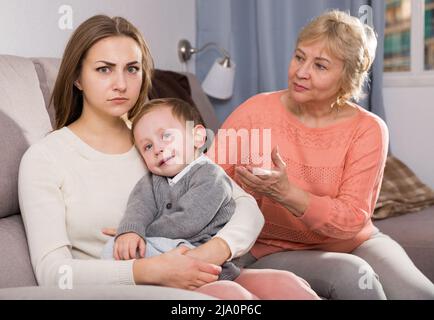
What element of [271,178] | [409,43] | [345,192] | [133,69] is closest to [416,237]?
[345,192]

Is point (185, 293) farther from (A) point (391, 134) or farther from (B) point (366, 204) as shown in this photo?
(A) point (391, 134)

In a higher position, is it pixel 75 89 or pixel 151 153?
pixel 75 89

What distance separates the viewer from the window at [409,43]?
2.89 m

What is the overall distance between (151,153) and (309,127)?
0.46 m

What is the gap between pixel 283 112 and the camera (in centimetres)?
157

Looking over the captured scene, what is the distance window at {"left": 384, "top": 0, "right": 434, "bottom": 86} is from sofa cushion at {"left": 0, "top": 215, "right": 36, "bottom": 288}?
205cm

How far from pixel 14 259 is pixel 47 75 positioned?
0.54 m

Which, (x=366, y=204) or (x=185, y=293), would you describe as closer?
(x=185, y=293)

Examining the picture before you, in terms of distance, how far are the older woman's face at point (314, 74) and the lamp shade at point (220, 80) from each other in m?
1.21

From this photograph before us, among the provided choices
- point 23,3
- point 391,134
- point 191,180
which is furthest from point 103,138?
point 391,134

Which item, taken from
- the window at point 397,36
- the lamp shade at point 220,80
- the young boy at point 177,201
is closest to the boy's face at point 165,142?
the young boy at point 177,201

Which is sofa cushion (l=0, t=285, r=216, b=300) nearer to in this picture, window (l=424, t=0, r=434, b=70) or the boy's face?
the boy's face

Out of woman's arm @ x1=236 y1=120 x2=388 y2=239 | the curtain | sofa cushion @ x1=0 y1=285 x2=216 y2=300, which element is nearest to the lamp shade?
the curtain

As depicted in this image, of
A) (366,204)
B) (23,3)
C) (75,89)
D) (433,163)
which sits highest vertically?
(23,3)
